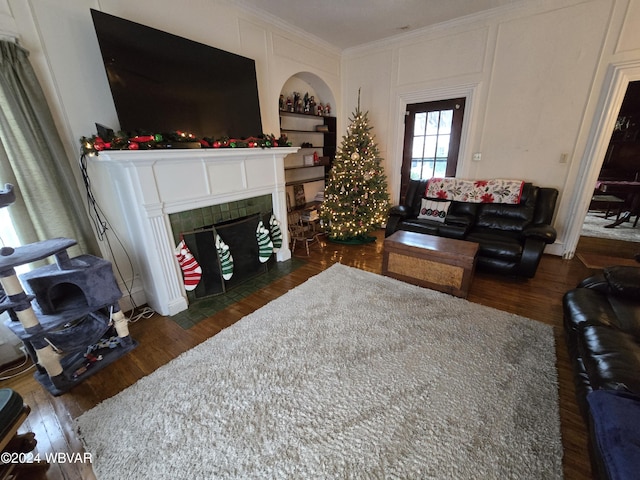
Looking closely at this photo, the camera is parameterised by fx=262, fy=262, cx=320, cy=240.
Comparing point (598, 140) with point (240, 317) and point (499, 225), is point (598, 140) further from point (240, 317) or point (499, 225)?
point (240, 317)

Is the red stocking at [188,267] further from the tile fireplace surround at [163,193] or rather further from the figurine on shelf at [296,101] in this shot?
the figurine on shelf at [296,101]

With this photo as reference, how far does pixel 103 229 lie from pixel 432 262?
3.05 metres

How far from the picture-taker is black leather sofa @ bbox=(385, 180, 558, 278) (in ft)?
9.10

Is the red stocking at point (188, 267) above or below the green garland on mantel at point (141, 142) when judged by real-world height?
below

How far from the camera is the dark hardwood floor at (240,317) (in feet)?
4.49

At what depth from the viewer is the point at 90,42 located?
2047 mm

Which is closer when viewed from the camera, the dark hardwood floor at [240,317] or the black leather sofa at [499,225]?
the dark hardwood floor at [240,317]

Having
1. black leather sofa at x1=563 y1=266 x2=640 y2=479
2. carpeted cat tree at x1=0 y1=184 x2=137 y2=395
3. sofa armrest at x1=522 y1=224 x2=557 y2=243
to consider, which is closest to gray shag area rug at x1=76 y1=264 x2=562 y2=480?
black leather sofa at x1=563 y1=266 x2=640 y2=479

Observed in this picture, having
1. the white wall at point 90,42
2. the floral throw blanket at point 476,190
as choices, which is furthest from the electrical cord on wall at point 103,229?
the floral throw blanket at point 476,190

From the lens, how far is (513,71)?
3.30 metres

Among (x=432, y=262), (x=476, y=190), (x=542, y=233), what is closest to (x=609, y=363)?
(x=432, y=262)

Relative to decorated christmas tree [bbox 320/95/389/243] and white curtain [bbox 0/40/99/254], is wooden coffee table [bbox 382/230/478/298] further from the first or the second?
white curtain [bbox 0/40/99/254]

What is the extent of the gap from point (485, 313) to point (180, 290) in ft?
9.15

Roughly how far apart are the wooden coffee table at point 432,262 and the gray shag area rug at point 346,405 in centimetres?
39
